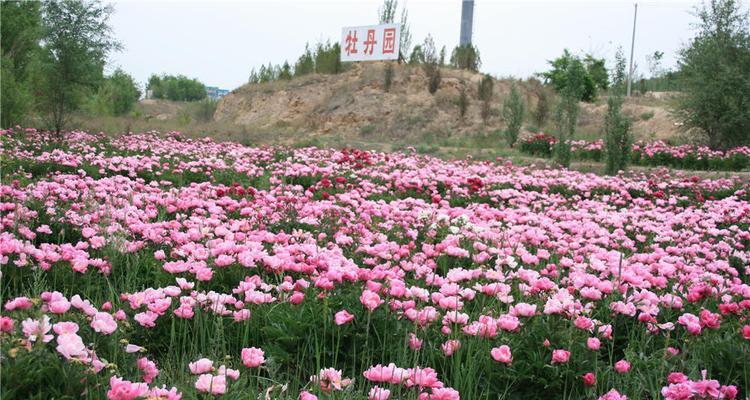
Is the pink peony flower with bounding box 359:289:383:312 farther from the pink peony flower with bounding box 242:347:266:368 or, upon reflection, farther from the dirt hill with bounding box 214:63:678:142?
the dirt hill with bounding box 214:63:678:142

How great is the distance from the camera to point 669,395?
6.22 feet

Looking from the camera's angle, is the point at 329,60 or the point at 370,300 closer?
the point at 370,300

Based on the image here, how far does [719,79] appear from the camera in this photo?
16422mm

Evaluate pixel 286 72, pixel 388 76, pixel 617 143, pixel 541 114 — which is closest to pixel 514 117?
pixel 541 114

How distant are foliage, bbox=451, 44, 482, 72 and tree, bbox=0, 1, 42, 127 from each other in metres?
19.8

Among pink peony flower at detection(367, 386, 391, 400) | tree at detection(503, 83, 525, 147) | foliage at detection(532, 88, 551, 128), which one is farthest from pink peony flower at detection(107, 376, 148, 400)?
foliage at detection(532, 88, 551, 128)

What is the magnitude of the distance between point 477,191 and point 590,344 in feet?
19.5

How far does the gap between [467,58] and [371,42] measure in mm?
7007

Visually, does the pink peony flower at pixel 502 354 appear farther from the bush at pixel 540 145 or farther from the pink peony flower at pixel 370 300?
the bush at pixel 540 145

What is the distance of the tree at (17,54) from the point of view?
14.7 meters

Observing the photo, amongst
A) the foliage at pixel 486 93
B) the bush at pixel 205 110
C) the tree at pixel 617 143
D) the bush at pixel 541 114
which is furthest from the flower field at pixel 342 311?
the bush at pixel 205 110

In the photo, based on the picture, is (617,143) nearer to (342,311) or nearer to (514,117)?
(514,117)

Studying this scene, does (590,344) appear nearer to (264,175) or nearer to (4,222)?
(4,222)

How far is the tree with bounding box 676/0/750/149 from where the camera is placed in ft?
53.2
